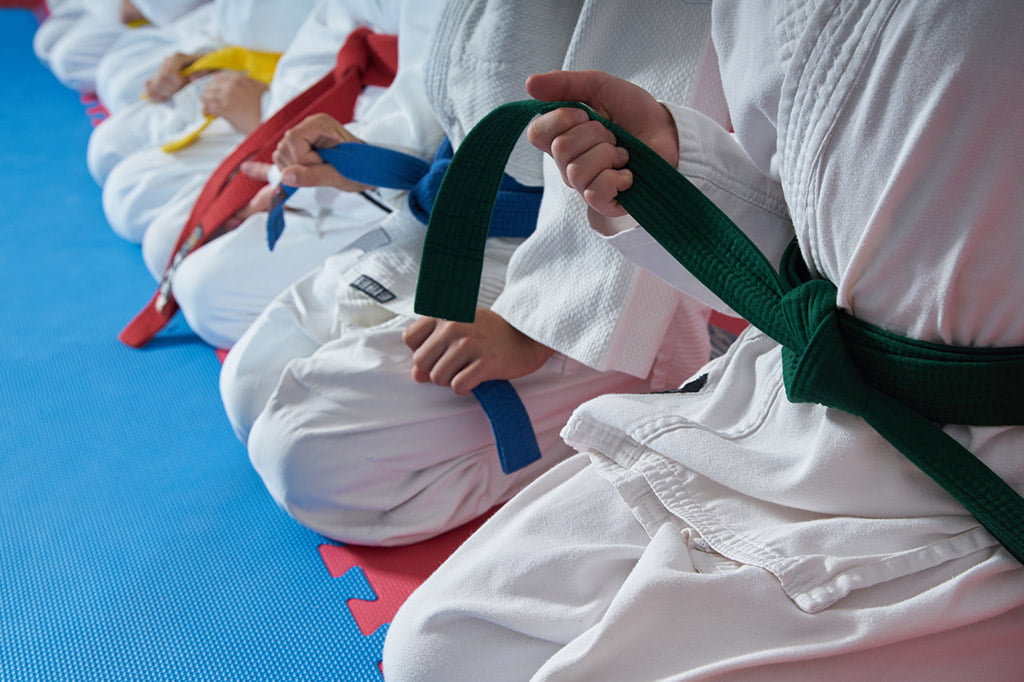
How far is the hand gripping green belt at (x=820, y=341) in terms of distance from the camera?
26.5 inches

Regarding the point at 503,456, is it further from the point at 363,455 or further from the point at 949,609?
the point at 949,609

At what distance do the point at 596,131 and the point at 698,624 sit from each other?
1.38 feet

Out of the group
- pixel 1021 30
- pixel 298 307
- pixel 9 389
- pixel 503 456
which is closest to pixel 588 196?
pixel 1021 30

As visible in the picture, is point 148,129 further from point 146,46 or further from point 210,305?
point 210,305

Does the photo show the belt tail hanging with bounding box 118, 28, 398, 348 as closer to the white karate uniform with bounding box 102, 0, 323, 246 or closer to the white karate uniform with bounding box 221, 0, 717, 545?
the white karate uniform with bounding box 102, 0, 323, 246

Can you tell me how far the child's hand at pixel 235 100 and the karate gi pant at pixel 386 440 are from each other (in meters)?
1.10

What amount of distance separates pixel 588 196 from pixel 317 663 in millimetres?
636

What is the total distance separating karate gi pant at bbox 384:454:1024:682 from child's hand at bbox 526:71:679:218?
0.29m

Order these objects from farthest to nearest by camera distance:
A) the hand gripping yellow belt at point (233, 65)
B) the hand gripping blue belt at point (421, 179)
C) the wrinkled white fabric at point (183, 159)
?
1. the hand gripping yellow belt at point (233, 65)
2. the wrinkled white fabric at point (183, 159)
3. the hand gripping blue belt at point (421, 179)

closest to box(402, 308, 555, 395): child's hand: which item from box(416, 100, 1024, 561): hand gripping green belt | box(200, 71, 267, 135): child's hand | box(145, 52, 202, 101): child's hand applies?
box(416, 100, 1024, 561): hand gripping green belt

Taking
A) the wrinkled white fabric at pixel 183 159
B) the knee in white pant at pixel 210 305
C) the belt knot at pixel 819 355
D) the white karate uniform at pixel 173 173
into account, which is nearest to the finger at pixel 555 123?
the belt knot at pixel 819 355

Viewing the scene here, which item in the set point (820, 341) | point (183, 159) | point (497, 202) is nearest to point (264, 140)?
point (183, 159)

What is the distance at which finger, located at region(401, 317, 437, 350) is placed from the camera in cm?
117

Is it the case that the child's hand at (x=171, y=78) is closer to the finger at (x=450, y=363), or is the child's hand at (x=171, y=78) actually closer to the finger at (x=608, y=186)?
the finger at (x=450, y=363)
